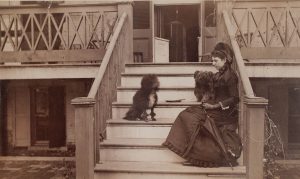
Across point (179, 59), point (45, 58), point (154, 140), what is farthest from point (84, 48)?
point (179, 59)

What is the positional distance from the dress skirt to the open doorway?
24.3ft

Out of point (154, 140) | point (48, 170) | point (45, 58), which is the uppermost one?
point (45, 58)

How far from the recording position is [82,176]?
482 cm

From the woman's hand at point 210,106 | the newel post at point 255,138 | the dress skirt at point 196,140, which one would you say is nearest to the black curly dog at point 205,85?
the woman's hand at point 210,106

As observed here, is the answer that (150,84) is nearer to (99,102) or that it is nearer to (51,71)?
(99,102)

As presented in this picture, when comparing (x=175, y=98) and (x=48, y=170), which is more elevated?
(x=175, y=98)

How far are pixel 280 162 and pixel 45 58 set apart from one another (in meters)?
6.37

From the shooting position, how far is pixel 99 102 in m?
5.39

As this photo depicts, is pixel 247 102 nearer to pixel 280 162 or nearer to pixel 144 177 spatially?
pixel 144 177

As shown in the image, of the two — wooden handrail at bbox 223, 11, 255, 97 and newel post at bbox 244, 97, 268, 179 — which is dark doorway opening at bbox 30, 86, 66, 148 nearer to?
wooden handrail at bbox 223, 11, 255, 97

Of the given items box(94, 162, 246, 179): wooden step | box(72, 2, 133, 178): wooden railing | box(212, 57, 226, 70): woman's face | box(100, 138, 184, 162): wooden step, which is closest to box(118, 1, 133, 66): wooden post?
box(72, 2, 133, 178): wooden railing

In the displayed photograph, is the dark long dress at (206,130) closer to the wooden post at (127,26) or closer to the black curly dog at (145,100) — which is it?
the black curly dog at (145,100)

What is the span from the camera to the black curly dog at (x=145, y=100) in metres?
5.81

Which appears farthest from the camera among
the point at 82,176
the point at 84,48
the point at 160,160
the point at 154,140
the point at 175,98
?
the point at 84,48
